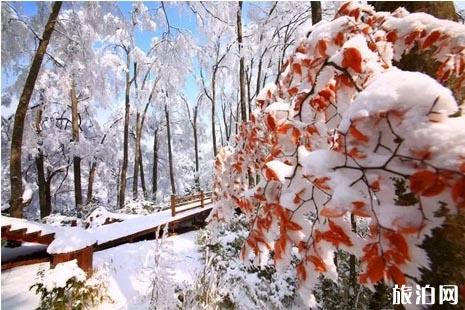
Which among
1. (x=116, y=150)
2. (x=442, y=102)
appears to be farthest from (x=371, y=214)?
(x=116, y=150)

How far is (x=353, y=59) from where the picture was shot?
3.26 ft

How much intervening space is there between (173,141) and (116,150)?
877 cm

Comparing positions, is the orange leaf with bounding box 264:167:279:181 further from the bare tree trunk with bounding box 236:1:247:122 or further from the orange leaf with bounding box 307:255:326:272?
the bare tree trunk with bounding box 236:1:247:122

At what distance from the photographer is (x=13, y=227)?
5250mm

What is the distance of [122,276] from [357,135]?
21.3 ft

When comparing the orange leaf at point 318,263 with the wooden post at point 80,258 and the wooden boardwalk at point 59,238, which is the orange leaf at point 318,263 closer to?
the wooden boardwalk at point 59,238

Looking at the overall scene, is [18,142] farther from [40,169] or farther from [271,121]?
[40,169]

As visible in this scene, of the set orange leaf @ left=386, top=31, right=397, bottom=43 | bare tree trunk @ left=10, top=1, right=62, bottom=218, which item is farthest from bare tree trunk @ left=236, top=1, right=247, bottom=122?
orange leaf @ left=386, top=31, right=397, bottom=43

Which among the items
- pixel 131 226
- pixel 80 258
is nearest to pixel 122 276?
pixel 80 258

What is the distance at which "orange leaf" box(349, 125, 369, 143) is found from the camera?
0.76 metres

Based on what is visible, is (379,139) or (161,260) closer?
(379,139)

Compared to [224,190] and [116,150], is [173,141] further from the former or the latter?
[224,190]

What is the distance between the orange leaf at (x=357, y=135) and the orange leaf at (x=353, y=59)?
32cm

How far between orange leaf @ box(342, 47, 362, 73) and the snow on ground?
152 inches
